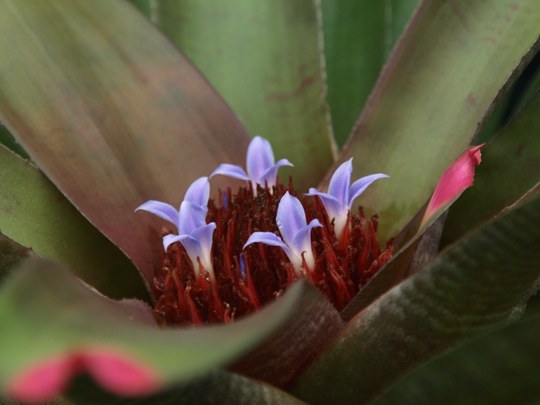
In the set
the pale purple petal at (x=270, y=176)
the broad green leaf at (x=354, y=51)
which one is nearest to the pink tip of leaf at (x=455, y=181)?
the pale purple petal at (x=270, y=176)

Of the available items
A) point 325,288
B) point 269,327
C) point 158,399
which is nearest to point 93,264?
point 325,288

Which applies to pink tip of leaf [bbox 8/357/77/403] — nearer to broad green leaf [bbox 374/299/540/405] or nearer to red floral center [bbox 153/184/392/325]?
broad green leaf [bbox 374/299/540/405]

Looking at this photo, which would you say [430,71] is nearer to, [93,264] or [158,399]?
[93,264]

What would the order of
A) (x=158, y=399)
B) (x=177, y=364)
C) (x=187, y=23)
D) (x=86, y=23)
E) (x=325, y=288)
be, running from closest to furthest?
(x=177, y=364) → (x=158, y=399) → (x=325, y=288) → (x=86, y=23) → (x=187, y=23)

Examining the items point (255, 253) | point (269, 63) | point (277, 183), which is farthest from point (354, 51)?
point (255, 253)

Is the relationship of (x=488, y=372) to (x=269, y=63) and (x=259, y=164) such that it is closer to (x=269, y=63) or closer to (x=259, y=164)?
(x=259, y=164)

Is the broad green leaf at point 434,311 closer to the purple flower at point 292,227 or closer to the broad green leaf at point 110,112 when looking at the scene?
the purple flower at point 292,227
